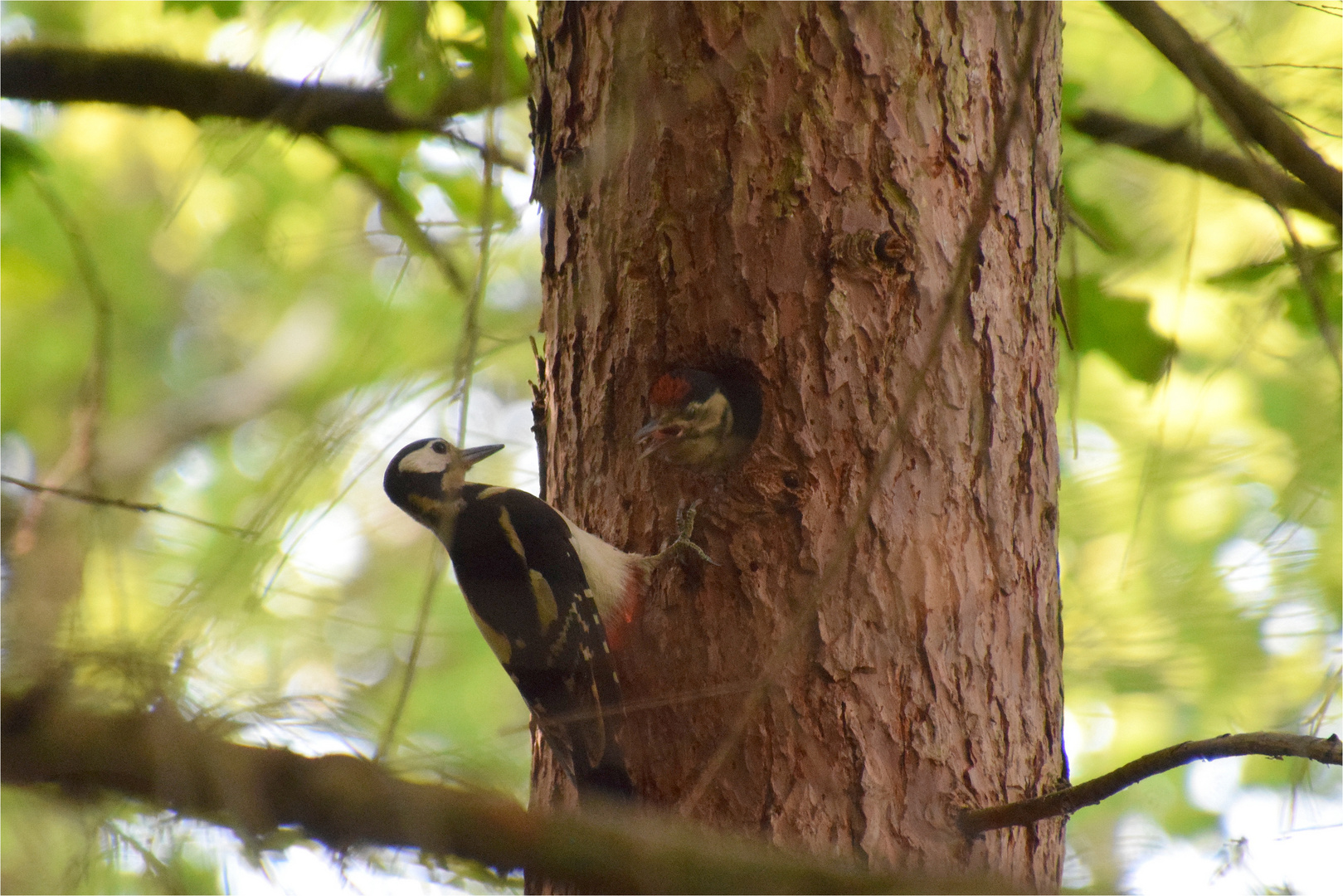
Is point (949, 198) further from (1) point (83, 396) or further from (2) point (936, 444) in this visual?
(1) point (83, 396)

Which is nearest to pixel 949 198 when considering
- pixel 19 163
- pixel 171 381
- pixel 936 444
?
pixel 936 444

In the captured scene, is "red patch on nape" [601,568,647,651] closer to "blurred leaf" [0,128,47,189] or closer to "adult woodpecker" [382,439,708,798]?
"adult woodpecker" [382,439,708,798]

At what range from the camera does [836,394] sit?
2.16 meters

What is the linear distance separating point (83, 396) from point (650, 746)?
1.32m

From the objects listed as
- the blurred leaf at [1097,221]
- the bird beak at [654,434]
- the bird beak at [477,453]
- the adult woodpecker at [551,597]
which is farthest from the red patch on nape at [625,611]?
the blurred leaf at [1097,221]

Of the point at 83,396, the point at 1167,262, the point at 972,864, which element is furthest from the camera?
the point at 1167,262

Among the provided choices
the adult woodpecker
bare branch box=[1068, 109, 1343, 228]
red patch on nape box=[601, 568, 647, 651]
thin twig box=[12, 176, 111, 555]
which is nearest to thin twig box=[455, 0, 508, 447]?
thin twig box=[12, 176, 111, 555]

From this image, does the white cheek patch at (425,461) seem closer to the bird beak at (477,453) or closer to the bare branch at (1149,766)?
the bird beak at (477,453)

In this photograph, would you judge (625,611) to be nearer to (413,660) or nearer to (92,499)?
(92,499)

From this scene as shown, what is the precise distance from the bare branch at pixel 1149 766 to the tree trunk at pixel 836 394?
113 mm

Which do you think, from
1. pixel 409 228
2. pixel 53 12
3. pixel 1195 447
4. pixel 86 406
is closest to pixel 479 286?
pixel 409 228

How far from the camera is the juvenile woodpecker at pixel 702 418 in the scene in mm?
2240

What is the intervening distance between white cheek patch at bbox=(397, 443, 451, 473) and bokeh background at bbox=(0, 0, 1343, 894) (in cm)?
31

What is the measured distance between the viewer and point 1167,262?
346cm
